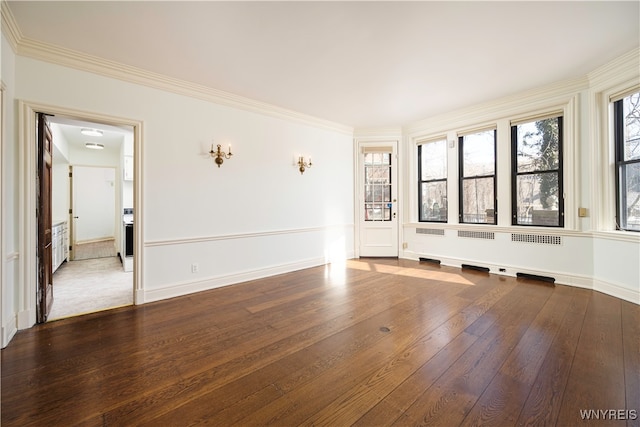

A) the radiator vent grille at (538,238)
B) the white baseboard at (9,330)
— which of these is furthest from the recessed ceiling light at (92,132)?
the radiator vent grille at (538,238)

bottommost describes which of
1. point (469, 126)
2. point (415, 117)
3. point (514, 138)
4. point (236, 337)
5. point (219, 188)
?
point (236, 337)

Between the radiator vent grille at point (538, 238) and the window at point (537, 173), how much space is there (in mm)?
197

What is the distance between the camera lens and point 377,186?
231 inches

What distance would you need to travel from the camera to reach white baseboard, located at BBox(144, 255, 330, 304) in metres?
3.34

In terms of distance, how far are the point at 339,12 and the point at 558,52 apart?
8.63 feet

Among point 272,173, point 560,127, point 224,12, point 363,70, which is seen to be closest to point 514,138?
point 560,127

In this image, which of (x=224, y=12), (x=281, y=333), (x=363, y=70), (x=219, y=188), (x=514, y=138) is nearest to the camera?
(x=224, y=12)

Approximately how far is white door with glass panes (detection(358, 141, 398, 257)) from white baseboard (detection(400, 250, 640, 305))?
1100 mm

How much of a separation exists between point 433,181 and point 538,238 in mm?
2005

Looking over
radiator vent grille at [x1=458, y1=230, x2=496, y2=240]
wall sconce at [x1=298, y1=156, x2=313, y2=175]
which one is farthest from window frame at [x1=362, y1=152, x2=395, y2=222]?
wall sconce at [x1=298, y1=156, x2=313, y2=175]

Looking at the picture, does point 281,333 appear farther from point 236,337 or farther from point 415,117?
point 415,117

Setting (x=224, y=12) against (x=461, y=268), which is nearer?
(x=224, y=12)

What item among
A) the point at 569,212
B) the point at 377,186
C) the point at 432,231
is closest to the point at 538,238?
the point at 569,212

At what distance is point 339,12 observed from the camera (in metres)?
2.29
